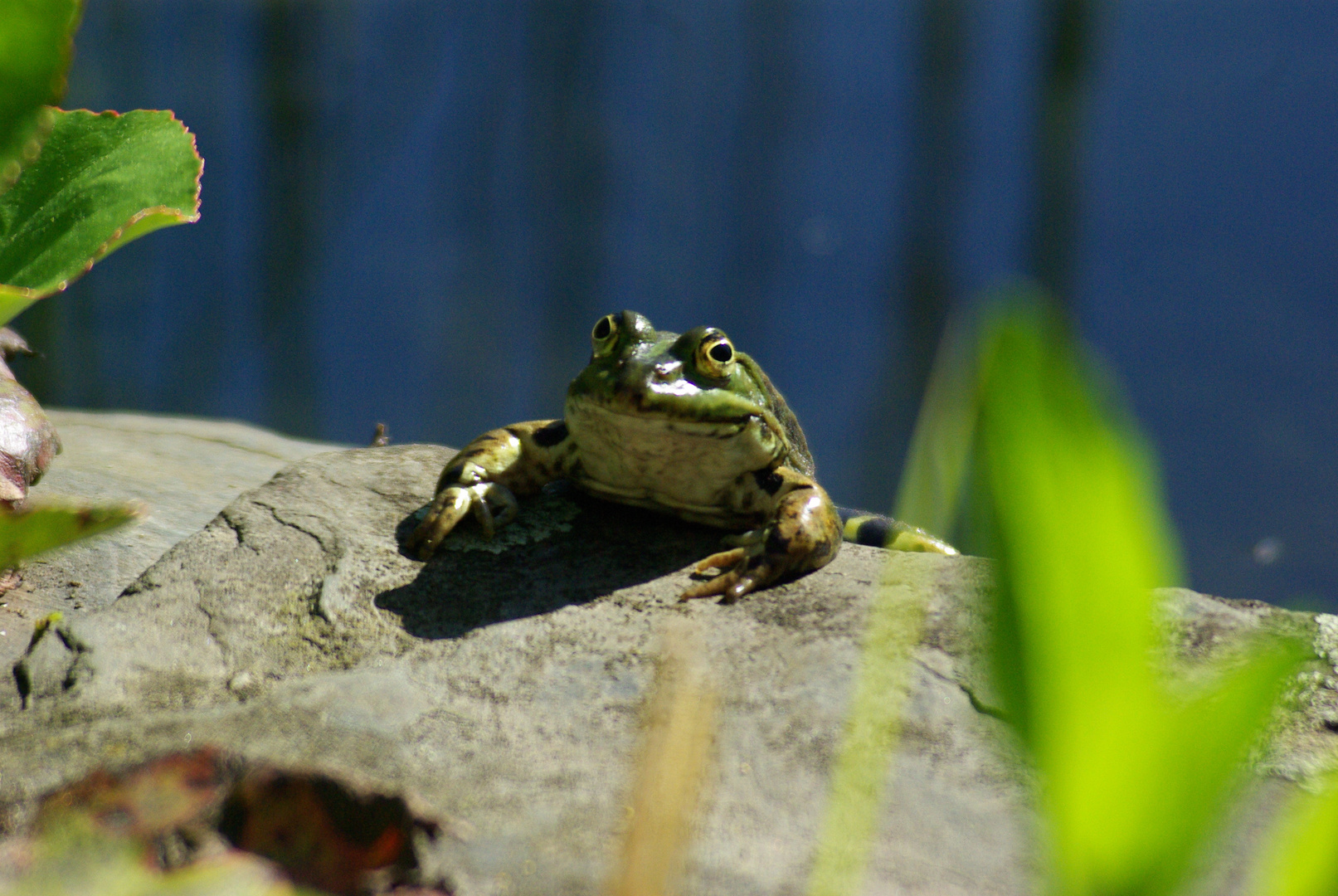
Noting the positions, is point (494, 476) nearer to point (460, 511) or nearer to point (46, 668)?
point (460, 511)

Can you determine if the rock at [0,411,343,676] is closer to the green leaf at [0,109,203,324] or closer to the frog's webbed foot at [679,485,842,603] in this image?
the green leaf at [0,109,203,324]

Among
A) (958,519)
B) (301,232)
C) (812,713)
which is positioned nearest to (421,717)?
(812,713)

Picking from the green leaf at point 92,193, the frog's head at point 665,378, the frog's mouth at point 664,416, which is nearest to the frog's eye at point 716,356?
the frog's head at point 665,378

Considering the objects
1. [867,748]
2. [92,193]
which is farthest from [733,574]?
[92,193]

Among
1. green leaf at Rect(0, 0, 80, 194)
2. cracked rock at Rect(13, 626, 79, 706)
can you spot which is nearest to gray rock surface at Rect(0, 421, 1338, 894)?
cracked rock at Rect(13, 626, 79, 706)

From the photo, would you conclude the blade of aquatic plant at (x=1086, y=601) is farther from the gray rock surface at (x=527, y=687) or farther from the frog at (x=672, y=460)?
the frog at (x=672, y=460)

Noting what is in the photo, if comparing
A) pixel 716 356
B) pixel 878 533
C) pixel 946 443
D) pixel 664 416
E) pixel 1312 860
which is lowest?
pixel 878 533
